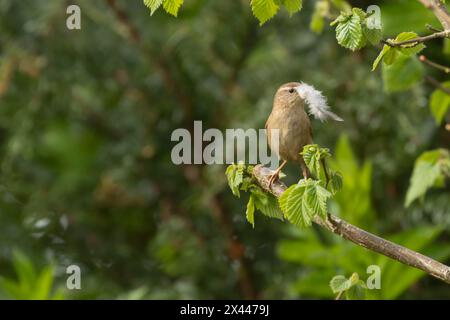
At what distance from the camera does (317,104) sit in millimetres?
2816

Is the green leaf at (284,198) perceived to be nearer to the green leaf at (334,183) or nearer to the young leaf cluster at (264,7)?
the green leaf at (334,183)

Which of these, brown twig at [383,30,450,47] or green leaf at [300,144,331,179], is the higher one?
brown twig at [383,30,450,47]

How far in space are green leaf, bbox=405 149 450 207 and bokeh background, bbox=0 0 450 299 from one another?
80 cm

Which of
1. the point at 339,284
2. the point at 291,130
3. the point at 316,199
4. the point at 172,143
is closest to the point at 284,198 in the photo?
the point at 316,199

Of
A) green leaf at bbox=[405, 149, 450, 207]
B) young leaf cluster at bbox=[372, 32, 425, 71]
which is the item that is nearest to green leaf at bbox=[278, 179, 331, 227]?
young leaf cluster at bbox=[372, 32, 425, 71]

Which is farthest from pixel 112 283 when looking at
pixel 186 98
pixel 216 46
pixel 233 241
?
pixel 216 46

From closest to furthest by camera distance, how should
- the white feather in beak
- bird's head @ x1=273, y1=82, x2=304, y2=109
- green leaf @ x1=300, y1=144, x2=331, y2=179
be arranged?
green leaf @ x1=300, y1=144, x2=331, y2=179 < the white feather in beak < bird's head @ x1=273, y1=82, x2=304, y2=109

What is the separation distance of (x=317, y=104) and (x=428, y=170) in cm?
60

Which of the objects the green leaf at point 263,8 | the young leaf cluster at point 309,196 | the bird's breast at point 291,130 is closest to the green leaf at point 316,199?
the young leaf cluster at point 309,196

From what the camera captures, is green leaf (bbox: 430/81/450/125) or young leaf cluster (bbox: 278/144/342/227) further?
green leaf (bbox: 430/81/450/125)

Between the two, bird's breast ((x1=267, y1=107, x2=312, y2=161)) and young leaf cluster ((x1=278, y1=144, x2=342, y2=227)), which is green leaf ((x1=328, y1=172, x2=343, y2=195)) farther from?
bird's breast ((x1=267, y1=107, x2=312, y2=161))

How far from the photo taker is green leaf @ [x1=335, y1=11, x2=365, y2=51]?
2229 mm

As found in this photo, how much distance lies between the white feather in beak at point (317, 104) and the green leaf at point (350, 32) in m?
0.41

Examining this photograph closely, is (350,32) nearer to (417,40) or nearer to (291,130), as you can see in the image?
(417,40)
